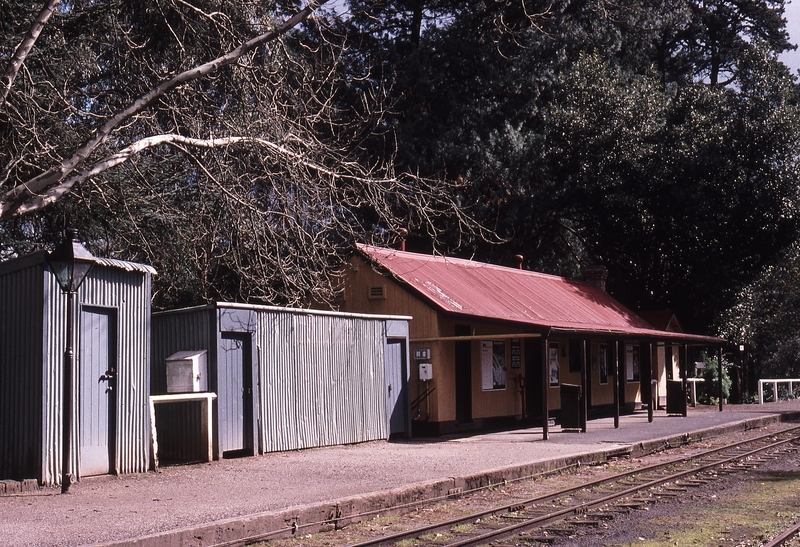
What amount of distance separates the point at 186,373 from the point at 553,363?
12.5 metres

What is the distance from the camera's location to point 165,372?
49.1 feet

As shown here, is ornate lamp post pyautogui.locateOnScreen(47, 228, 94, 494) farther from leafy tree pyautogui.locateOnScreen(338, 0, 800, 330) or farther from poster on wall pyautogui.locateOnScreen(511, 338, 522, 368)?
leafy tree pyautogui.locateOnScreen(338, 0, 800, 330)

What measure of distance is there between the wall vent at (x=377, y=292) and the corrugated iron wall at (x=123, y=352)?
7930mm

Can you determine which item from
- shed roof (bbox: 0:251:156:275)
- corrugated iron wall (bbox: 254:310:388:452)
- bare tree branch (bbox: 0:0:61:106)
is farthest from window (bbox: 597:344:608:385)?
bare tree branch (bbox: 0:0:61:106)

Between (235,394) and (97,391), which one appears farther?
(235,394)

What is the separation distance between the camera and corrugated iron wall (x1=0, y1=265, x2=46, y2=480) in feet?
37.4

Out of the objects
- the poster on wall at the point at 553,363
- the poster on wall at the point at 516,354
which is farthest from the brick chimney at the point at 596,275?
the poster on wall at the point at 516,354

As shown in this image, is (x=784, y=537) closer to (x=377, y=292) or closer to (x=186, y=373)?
(x=186, y=373)

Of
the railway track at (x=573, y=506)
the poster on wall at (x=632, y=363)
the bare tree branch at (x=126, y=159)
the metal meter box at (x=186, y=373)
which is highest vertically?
the bare tree branch at (x=126, y=159)

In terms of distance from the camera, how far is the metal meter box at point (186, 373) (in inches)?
552

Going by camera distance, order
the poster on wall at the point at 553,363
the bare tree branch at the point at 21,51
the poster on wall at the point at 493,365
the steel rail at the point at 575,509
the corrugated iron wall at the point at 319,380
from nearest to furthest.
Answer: the steel rail at the point at 575,509 → the bare tree branch at the point at 21,51 → the corrugated iron wall at the point at 319,380 → the poster on wall at the point at 493,365 → the poster on wall at the point at 553,363

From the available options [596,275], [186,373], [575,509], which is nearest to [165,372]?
[186,373]

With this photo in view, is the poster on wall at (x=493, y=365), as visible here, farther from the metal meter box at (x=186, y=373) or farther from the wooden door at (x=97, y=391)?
the wooden door at (x=97, y=391)

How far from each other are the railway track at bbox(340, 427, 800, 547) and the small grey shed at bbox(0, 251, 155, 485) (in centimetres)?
506
